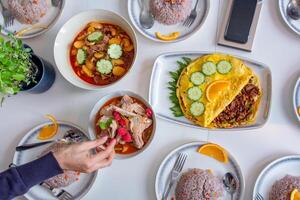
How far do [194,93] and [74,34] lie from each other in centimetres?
51

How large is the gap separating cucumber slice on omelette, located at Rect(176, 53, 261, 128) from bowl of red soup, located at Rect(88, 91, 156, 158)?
0.49ft

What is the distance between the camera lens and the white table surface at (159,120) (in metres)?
1.32

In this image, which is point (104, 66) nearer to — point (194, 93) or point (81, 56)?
point (81, 56)

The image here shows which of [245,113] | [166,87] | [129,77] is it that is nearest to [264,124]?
[245,113]

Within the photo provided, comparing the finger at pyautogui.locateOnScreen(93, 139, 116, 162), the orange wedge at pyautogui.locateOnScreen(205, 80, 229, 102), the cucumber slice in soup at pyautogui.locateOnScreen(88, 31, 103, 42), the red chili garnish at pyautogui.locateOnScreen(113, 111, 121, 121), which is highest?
the cucumber slice in soup at pyautogui.locateOnScreen(88, 31, 103, 42)

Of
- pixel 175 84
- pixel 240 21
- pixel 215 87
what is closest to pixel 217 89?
pixel 215 87

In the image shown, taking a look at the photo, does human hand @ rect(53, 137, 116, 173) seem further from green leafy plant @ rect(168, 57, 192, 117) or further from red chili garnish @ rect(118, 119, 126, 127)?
green leafy plant @ rect(168, 57, 192, 117)

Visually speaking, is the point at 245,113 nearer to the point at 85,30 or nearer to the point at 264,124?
the point at 264,124

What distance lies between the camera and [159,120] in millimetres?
1363

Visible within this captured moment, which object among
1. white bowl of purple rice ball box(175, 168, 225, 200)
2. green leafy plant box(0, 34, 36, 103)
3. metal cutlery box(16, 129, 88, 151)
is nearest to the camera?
green leafy plant box(0, 34, 36, 103)

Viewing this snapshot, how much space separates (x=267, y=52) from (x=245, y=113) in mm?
245

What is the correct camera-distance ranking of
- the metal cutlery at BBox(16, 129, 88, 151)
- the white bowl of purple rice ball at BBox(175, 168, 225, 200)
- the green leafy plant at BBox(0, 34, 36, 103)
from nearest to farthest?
the green leafy plant at BBox(0, 34, 36, 103) < the white bowl of purple rice ball at BBox(175, 168, 225, 200) < the metal cutlery at BBox(16, 129, 88, 151)

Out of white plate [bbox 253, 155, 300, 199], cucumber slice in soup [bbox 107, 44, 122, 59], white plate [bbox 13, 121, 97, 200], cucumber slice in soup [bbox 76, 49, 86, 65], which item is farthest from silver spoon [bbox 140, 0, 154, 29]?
white plate [bbox 253, 155, 300, 199]

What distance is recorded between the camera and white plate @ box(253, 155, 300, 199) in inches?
50.4
